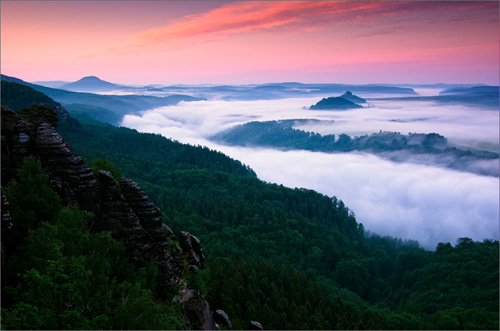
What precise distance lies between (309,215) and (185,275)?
133189 millimetres

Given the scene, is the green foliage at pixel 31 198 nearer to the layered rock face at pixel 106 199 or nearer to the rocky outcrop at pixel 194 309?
the layered rock face at pixel 106 199

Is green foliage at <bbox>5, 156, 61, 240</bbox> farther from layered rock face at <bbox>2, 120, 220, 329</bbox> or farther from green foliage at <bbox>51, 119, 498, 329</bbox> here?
green foliage at <bbox>51, 119, 498, 329</bbox>

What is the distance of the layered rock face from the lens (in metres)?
30.9

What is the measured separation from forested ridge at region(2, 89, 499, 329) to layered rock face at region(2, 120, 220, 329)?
6.04 feet

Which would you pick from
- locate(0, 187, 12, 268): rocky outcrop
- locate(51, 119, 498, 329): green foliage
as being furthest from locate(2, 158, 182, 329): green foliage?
locate(51, 119, 498, 329): green foliage

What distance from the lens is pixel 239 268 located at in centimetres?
6606

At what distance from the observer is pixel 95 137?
195125 millimetres

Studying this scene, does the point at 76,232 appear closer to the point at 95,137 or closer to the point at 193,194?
the point at 193,194

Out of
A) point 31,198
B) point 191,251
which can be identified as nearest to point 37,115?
point 31,198

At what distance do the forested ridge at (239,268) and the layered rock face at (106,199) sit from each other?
1841mm

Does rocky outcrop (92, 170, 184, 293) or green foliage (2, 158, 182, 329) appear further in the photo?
rocky outcrop (92, 170, 184, 293)

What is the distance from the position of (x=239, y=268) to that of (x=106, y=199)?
3969 centimetres

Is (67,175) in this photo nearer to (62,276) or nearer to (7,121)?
(7,121)

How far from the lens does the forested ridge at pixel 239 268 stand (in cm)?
2016
